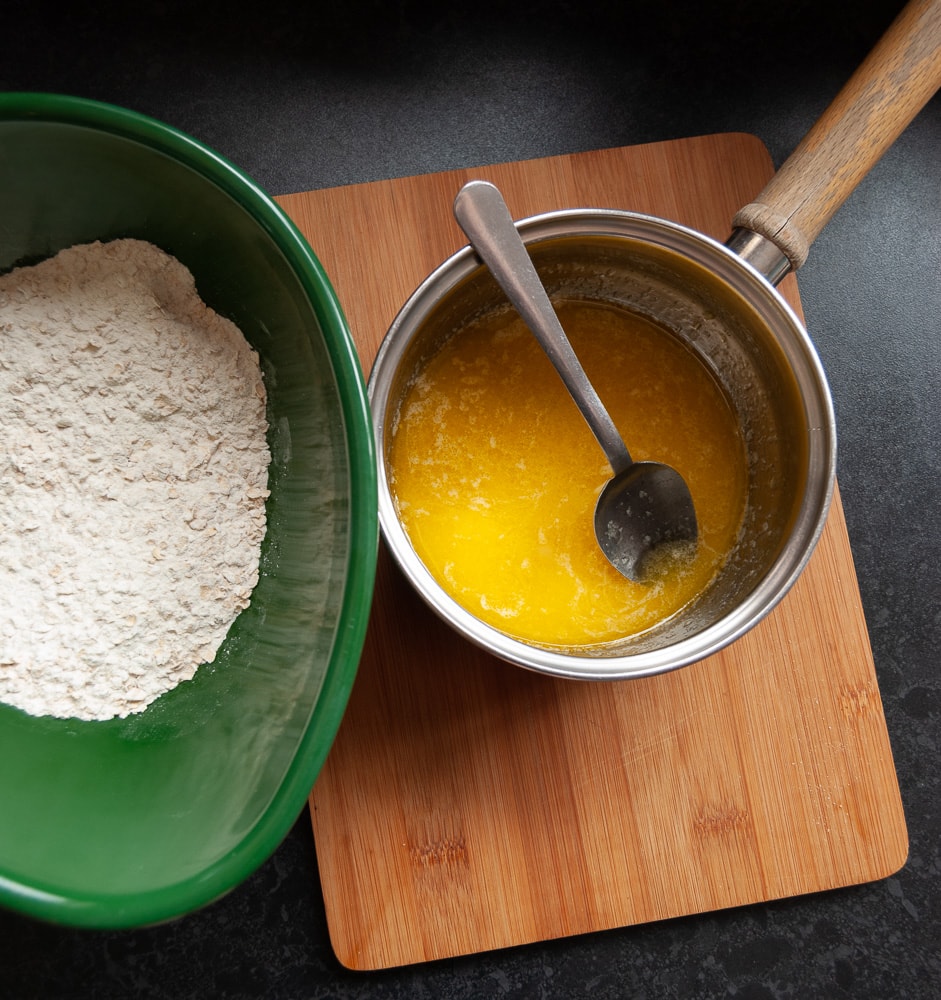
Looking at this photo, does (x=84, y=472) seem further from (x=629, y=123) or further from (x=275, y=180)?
(x=629, y=123)

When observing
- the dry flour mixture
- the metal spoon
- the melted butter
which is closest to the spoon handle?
the metal spoon

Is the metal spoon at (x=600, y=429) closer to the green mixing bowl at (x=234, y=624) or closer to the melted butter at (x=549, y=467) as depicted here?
the melted butter at (x=549, y=467)

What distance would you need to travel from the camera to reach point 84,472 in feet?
2.18

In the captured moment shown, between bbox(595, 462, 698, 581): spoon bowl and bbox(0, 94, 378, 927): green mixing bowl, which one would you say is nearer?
bbox(0, 94, 378, 927): green mixing bowl

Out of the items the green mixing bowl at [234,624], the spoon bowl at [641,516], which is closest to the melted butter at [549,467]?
the spoon bowl at [641,516]

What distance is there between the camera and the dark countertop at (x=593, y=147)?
2.99 feet

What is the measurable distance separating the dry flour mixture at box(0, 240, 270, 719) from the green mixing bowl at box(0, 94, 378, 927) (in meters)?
0.02

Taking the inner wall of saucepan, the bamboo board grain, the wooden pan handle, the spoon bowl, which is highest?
the wooden pan handle

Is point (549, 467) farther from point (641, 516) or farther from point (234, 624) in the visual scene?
point (234, 624)

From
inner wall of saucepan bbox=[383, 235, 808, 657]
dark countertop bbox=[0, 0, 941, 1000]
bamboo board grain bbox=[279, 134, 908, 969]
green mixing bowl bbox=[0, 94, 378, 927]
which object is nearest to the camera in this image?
green mixing bowl bbox=[0, 94, 378, 927]

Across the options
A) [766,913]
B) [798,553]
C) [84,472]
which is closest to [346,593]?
[84,472]

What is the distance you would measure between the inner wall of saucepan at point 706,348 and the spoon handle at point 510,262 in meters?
0.03

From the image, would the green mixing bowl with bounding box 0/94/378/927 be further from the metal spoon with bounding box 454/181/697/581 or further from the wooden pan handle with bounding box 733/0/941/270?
the wooden pan handle with bounding box 733/0/941/270

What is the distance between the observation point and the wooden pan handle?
66cm
